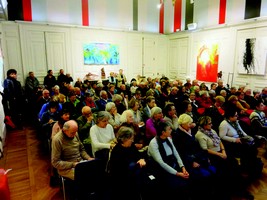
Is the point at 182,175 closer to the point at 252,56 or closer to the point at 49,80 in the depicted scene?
the point at 252,56

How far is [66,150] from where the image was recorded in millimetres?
2467

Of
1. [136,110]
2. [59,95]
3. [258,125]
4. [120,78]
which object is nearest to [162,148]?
[136,110]

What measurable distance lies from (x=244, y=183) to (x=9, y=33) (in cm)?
818

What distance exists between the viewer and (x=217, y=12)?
Result: 8.16 m

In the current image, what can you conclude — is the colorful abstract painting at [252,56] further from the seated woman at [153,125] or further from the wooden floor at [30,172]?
the seated woman at [153,125]

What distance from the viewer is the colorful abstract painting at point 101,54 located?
867 cm

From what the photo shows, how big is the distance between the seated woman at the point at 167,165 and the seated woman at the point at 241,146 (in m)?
1.09

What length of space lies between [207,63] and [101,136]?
7.18 m

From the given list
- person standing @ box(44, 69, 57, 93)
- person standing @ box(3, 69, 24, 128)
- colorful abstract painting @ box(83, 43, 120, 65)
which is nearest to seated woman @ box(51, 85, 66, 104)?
person standing @ box(3, 69, 24, 128)

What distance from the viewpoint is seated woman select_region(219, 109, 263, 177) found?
3.09 m

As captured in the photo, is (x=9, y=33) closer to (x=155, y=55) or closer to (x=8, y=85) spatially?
(x=8, y=85)

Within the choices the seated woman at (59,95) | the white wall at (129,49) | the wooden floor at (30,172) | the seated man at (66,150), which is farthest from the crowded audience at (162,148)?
the white wall at (129,49)

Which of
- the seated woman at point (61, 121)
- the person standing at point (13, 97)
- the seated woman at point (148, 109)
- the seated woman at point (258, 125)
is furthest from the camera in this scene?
the person standing at point (13, 97)

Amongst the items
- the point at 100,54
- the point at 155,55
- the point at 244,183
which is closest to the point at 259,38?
the point at 155,55
